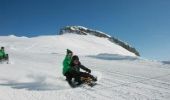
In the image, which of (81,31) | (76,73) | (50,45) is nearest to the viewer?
(76,73)

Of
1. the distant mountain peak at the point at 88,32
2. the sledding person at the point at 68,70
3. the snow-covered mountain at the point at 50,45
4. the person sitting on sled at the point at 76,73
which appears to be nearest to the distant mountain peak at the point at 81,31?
the distant mountain peak at the point at 88,32

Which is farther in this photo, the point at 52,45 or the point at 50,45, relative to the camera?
the point at 52,45

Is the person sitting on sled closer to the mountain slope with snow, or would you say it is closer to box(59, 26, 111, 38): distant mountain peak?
the mountain slope with snow

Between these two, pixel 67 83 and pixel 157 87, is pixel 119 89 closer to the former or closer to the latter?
pixel 157 87

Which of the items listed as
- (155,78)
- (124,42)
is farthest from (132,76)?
(124,42)

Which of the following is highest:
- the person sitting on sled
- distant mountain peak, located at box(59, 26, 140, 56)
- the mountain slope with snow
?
distant mountain peak, located at box(59, 26, 140, 56)

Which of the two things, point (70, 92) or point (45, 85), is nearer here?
point (70, 92)

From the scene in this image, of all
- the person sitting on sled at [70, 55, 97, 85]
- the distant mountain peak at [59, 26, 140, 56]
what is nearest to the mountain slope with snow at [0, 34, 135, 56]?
the person sitting on sled at [70, 55, 97, 85]

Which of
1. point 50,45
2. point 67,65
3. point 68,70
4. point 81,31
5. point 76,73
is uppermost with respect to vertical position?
point 81,31

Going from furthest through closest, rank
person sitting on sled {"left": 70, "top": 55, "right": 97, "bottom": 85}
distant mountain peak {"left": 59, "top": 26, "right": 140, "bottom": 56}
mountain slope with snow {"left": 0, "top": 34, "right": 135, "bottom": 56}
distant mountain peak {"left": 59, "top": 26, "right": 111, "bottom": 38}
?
distant mountain peak {"left": 59, "top": 26, "right": 111, "bottom": 38} < distant mountain peak {"left": 59, "top": 26, "right": 140, "bottom": 56} < mountain slope with snow {"left": 0, "top": 34, "right": 135, "bottom": 56} < person sitting on sled {"left": 70, "top": 55, "right": 97, "bottom": 85}

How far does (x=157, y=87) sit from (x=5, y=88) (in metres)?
5.80

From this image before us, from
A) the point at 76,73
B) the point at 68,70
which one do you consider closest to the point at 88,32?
the point at 68,70

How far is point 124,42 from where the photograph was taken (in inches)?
4257

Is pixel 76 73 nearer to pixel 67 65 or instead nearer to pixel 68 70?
pixel 68 70
